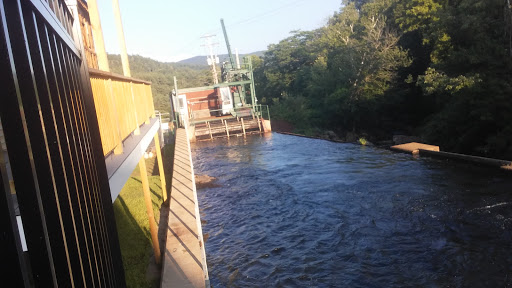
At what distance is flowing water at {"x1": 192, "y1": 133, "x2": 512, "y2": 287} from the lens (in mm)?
6594

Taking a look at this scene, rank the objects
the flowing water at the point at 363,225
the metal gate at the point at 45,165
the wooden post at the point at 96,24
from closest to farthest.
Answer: the metal gate at the point at 45,165, the wooden post at the point at 96,24, the flowing water at the point at 363,225

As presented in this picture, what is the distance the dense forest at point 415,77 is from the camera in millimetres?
14453

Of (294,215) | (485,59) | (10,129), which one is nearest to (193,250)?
(294,215)

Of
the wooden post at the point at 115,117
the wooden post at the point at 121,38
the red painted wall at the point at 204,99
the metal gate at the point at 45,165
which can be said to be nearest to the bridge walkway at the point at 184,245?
the wooden post at the point at 115,117

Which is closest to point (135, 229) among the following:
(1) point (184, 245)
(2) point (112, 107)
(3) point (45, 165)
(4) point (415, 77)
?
(1) point (184, 245)

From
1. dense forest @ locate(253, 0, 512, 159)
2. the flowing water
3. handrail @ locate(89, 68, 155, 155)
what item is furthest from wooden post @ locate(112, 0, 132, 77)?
dense forest @ locate(253, 0, 512, 159)

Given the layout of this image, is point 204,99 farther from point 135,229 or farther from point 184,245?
point 184,245

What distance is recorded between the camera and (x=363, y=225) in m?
8.54

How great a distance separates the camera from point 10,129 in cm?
82

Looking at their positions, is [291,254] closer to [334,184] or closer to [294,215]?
[294,215]

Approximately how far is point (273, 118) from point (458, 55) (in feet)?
78.6

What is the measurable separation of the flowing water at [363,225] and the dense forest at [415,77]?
12.4 ft

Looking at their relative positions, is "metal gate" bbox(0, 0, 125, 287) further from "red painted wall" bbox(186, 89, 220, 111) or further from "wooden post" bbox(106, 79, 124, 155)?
"red painted wall" bbox(186, 89, 220, 111)

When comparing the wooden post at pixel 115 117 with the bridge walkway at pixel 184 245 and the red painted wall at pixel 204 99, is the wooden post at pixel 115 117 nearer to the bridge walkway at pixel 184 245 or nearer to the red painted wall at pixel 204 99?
the bridge walkway at pixel 184 245
